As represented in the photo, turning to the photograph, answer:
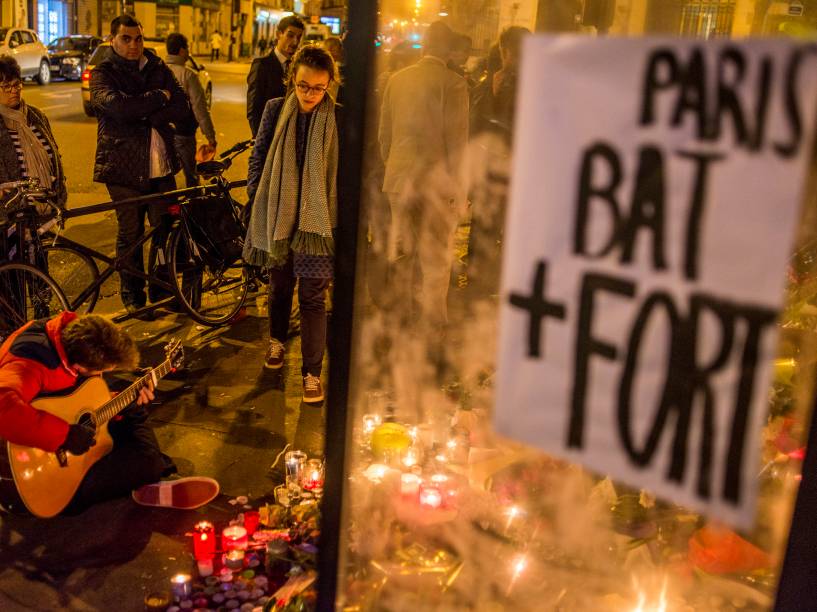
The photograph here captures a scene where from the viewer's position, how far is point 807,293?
3.31m

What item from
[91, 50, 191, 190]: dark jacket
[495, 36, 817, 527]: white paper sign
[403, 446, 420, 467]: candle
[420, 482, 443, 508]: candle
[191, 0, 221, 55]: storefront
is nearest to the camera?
[495, 36, 817, 527]: white paper sign

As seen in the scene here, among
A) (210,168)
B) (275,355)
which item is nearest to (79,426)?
(275,355)

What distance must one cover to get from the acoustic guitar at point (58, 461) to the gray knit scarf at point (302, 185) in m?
1.12

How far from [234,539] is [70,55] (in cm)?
2276

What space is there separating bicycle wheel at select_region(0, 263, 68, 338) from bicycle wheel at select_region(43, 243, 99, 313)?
0.09 m

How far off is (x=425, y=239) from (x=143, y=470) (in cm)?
210

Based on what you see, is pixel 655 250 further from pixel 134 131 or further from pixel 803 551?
pixel 134 131

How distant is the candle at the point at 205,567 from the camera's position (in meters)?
2.97

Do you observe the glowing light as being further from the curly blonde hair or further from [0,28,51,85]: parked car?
[0,28,51,85]: parked car

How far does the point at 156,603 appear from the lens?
2.75 meters

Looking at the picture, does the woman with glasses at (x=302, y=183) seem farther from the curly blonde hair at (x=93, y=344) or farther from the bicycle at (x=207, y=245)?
the curly blonde hair at (x=93, y=344)

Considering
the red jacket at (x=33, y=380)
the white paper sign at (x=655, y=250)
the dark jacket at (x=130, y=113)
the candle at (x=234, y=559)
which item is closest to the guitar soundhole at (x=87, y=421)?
the red jacket at (x=33, y=380)

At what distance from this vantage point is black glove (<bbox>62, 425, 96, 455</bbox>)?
315 cm

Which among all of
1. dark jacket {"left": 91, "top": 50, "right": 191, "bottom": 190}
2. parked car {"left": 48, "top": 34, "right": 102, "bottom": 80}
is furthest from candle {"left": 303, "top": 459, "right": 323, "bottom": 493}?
parked car {"left": 48, "top": 34, "right": 102, "bottom": 80}
